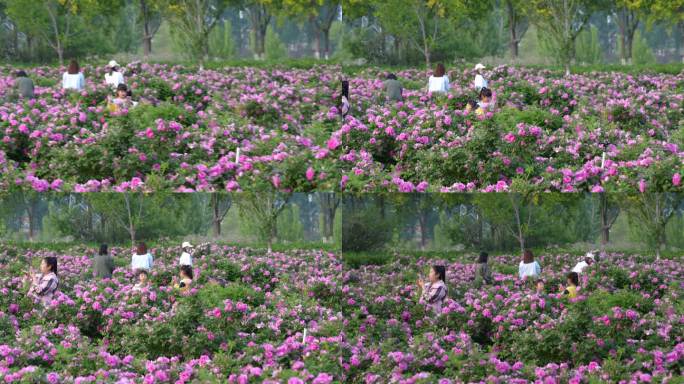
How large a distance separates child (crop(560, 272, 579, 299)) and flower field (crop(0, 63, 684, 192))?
139cm

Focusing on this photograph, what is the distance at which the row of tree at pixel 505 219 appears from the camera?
12867mm

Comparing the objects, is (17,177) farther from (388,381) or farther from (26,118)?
(388,381)

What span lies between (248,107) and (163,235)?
3.85 meters

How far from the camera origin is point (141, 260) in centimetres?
1359

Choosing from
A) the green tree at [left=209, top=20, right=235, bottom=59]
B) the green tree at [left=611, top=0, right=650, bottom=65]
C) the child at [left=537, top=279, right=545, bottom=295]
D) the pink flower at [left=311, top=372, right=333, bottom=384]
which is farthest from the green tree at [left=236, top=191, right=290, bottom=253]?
the green tree at [left=611, top=0, right=650, bottom=65]

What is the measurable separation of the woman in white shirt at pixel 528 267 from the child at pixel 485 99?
3508 mm

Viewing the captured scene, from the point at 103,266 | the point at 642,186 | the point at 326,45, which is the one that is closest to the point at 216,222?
the point at 103,266

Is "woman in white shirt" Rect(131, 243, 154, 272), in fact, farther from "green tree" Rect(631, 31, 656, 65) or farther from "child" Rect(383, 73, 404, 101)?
"green tree" Rect(631, 31, 656, 65)

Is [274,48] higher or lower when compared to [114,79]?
higher

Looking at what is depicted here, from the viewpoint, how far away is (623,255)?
12.9 meters

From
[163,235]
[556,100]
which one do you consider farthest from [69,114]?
[556,100]

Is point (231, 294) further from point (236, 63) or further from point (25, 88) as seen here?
point (236, 63)

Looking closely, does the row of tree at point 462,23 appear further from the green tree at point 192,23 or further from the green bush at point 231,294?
the green bush at point 231,294

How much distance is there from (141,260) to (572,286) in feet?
19.0
